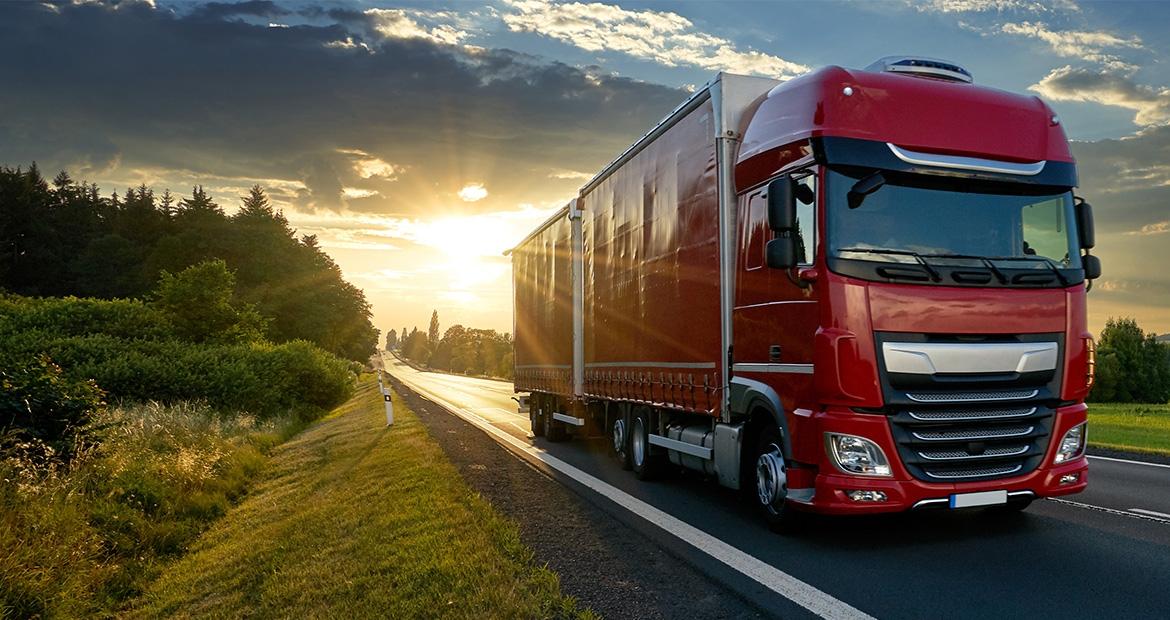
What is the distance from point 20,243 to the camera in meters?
71.1

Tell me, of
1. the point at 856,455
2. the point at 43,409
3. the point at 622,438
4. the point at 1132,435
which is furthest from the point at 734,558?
the point at 1132,435

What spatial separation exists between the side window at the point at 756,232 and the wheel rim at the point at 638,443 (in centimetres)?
379

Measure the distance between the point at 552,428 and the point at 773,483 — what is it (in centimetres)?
923

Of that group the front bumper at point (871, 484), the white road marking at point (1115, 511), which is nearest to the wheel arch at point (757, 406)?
the front bumper at point (871, 484)

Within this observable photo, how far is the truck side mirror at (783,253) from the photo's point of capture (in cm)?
613

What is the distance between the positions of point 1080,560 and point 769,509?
2.25m

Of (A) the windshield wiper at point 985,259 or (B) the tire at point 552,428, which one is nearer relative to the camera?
(A) the windshield wiper at point 985,259

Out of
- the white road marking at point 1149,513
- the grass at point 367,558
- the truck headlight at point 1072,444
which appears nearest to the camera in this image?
the grass at point 367,558

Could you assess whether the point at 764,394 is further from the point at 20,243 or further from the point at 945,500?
the point at 20,243

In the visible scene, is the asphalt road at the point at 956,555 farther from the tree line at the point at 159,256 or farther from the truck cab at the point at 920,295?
the tree line at the point at 159,256

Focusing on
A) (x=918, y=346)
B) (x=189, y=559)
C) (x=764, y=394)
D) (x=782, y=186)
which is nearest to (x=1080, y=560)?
(x=918, y=346)

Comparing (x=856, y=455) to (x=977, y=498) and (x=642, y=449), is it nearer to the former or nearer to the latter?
(x=977, y=498)

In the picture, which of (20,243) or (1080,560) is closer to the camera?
(1080,560)

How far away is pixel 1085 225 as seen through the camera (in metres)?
6.71
